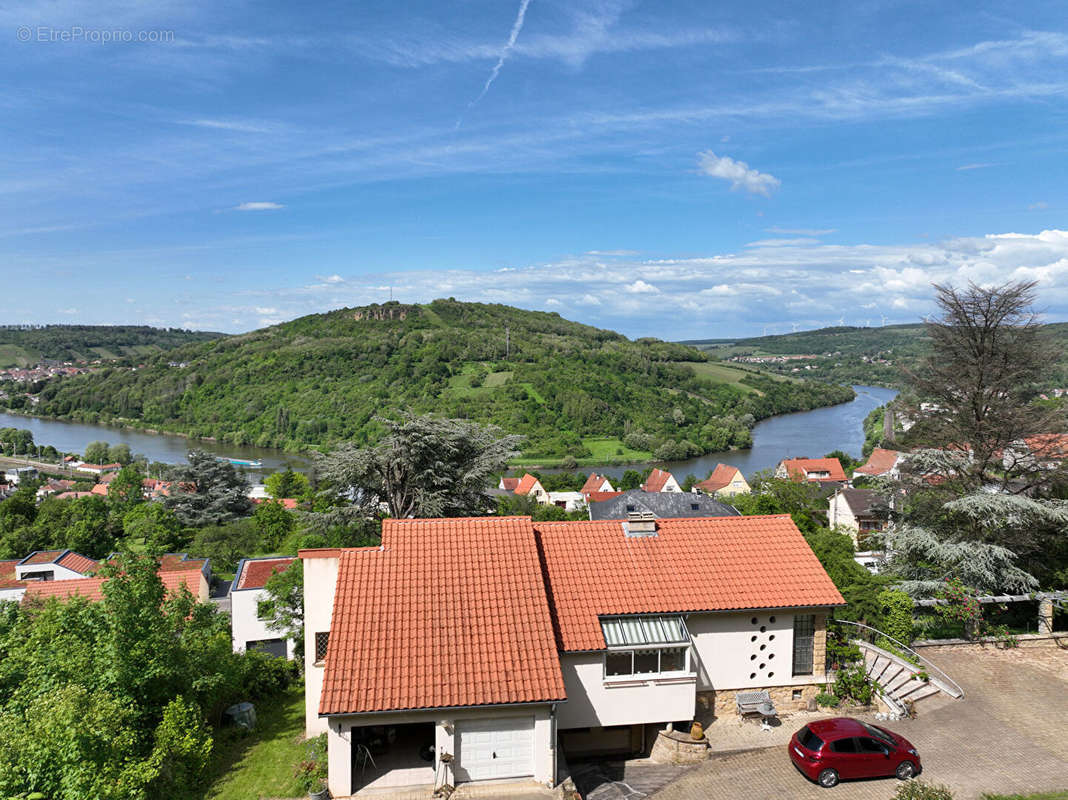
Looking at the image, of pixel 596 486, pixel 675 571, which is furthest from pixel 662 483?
pixel 675 571

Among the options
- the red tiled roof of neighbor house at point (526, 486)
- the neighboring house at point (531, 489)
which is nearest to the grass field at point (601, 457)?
the red tiled roof of neighbor house at point (526, 486)

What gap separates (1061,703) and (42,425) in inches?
6753

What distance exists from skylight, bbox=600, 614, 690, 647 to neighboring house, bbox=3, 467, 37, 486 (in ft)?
292

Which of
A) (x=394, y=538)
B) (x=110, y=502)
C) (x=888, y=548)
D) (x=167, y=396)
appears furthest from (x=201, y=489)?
(x=167, y=396)

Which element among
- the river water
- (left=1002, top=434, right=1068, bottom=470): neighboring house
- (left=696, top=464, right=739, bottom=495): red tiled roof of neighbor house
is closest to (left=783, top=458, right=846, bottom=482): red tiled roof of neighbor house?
(left=696, top=464, right=739, bottom=495): red tiled roof of neighbor house

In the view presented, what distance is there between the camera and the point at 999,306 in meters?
18.2

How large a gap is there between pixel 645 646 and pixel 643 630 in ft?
1.40

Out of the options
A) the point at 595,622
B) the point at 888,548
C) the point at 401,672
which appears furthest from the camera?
the point at 888,548

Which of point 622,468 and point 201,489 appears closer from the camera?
point 201,489

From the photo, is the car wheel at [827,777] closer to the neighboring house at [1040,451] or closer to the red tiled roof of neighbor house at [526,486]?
the neighboring house at [1040,451]

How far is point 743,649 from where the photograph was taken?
14336 mm

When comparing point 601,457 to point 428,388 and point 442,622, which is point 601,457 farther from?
point 442,622

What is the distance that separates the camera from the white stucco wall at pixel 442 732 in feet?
Result: 36.0

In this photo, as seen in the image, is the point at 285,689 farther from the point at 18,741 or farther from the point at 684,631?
the point at 684,631
